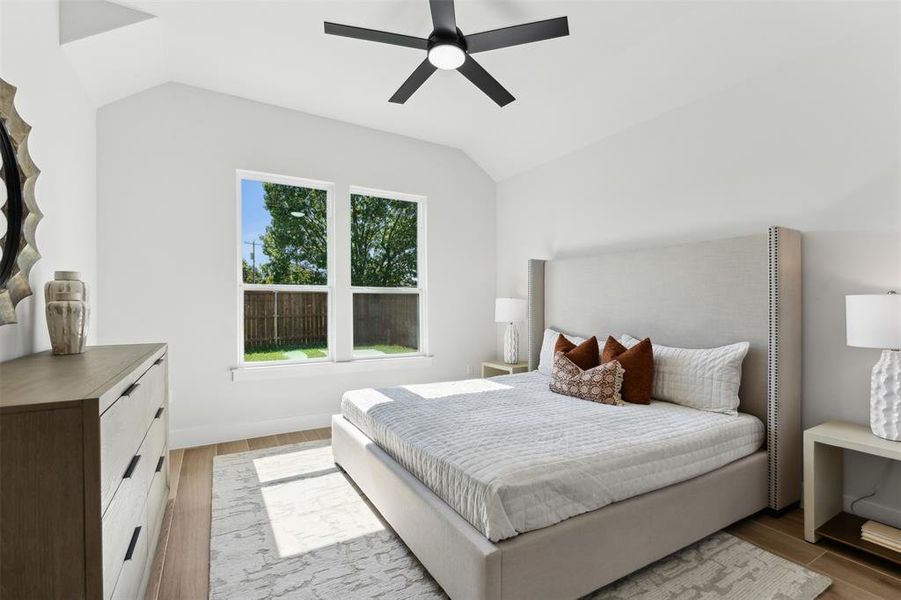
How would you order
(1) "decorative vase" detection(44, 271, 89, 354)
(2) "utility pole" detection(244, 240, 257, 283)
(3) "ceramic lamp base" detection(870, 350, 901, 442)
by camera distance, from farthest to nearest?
1. (2) "utility pole" detection(244, 240, 257, 283)
2. (3) "ceramic lamp base" detection(870, 350, 901, 442)
3. (1) "decorative vase" detection(44, 271, 89, 354)

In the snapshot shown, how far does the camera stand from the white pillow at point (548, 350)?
12.4ft

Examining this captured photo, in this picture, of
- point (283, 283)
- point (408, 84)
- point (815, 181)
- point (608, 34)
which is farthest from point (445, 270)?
point (815, 181)

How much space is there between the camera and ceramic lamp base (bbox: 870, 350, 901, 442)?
6.65 feet

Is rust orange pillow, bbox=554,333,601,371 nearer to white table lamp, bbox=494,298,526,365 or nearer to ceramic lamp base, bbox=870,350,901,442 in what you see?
white table lamp, bbox=494,298,526,365

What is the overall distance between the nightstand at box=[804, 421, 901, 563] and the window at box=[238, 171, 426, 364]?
343cm

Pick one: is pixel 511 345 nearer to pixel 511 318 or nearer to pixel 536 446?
pixel 511 318

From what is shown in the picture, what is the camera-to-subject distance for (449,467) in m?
1.79

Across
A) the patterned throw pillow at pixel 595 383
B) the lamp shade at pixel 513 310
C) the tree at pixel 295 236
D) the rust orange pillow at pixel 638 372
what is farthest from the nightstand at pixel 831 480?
the tree at pixel 295 236

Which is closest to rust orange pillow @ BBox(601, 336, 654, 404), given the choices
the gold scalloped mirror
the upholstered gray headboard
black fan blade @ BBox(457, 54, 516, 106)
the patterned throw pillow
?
the patterned throw pillow

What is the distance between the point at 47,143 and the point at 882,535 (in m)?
4.63

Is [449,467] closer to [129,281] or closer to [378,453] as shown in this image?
[378,453]

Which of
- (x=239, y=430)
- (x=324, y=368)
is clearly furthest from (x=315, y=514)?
(x=324, y=368)

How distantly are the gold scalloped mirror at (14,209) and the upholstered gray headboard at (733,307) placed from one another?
144 inches

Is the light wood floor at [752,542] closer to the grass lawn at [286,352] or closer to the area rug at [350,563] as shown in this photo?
the area rug at [350,563]
